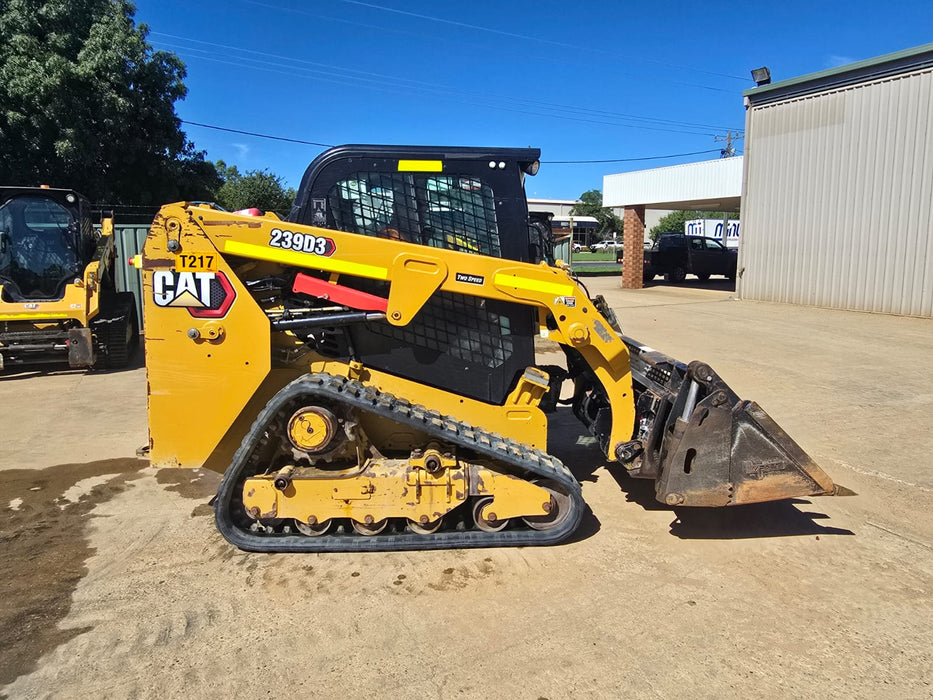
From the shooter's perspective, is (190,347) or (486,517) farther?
(486,517)

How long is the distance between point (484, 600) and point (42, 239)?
354 inches

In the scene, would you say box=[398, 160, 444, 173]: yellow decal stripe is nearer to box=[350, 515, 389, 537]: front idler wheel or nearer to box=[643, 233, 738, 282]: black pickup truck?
box=[350, 515, 389, 537]: front idler wheel

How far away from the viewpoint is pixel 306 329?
12.8 feet

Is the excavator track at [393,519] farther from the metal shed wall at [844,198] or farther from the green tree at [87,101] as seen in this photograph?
the green tree at [87,101]

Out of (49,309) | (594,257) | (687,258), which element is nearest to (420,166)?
(49,309)

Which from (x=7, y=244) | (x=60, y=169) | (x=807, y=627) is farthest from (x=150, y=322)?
(x=60, y=169)

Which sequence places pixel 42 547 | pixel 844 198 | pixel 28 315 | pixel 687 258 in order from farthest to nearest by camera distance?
pixel 687 258, pixel 844 198, pixel 28 315, pixel 42 547

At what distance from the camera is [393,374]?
13.3 ft

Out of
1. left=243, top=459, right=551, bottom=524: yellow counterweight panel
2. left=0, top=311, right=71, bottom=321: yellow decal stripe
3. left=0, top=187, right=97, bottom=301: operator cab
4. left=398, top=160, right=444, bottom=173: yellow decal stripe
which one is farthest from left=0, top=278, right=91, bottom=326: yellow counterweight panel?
left=398, top=160, right=444, bottom=173: yellow decal stripe

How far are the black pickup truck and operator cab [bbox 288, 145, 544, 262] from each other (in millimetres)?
22754

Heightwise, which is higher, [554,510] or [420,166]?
[420,166]

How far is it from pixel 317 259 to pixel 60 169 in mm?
17944

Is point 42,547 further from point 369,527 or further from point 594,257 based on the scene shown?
point 594,257

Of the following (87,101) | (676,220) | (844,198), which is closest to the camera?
(844,198)
